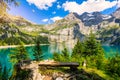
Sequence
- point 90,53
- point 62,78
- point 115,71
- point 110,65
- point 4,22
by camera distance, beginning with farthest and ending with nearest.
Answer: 1. point 90,53
2. point 110,65
3. point 115,71
4. point 4,22
5. point 62,78

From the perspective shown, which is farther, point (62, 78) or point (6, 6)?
point (6, 6)

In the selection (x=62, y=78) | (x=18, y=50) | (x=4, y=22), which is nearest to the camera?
(x=62, y=78)

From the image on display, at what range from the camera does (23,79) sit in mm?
14414

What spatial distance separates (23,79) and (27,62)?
6.34 feet

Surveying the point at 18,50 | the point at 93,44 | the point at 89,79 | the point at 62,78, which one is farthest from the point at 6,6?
the point at 18,50

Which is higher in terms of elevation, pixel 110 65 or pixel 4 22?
pixel 4 22

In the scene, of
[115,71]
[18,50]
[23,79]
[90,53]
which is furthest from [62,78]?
[18,50]

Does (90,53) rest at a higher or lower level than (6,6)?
lower

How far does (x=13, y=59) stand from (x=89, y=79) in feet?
175

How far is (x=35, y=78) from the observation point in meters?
14.3

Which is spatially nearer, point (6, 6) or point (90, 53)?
point (6, 6)

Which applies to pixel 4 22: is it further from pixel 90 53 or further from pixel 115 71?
pixel 90 53

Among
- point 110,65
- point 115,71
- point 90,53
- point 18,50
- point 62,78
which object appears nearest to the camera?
point 62,78

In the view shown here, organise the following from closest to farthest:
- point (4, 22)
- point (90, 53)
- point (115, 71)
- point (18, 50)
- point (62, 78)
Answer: point (62, 78)
point (4, 22)
point (115, 71)
point (90, 53)
point (18, 50)
